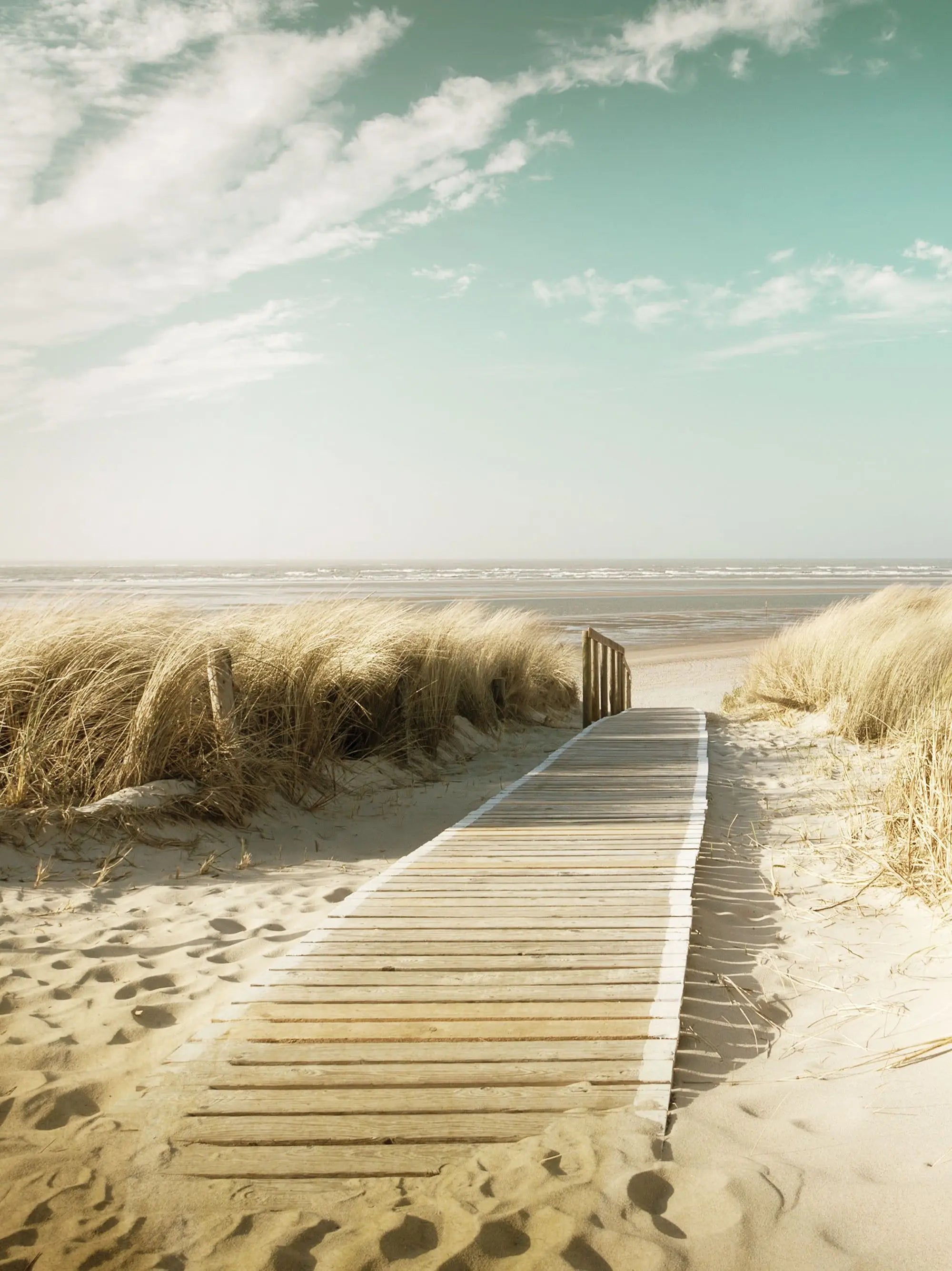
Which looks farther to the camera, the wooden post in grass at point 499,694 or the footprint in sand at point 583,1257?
the wooden post in grass at point 499,694

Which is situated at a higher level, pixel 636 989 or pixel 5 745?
pixel 5 745

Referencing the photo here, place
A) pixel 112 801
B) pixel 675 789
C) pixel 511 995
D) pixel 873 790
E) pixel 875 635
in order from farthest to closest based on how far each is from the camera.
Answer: pixel 875 635, pixel 675 789, pixel 873 790, pixel 112 801, pixel 511 995

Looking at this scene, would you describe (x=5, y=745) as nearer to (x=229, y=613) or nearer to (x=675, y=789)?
(x=229, y=613)

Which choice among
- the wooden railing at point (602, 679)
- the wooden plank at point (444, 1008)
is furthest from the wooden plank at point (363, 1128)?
the wooden railing at point (602, 679)

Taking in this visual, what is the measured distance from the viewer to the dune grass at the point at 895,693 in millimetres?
4195

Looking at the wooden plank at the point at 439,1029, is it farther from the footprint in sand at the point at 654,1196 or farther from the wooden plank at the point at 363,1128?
the footprint in sand at the point at 654,1196

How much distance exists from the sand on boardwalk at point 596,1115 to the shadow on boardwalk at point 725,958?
0.04ft

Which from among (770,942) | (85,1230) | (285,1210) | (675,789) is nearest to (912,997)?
(770,942)

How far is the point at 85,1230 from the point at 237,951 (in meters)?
1.77

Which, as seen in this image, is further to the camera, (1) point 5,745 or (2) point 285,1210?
(1) point 5,745

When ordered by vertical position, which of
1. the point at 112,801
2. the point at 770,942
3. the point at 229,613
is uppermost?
the point at 229,613

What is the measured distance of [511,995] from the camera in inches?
121

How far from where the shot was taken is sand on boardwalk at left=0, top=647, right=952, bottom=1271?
1964 mm

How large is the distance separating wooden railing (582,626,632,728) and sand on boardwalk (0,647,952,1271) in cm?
609
